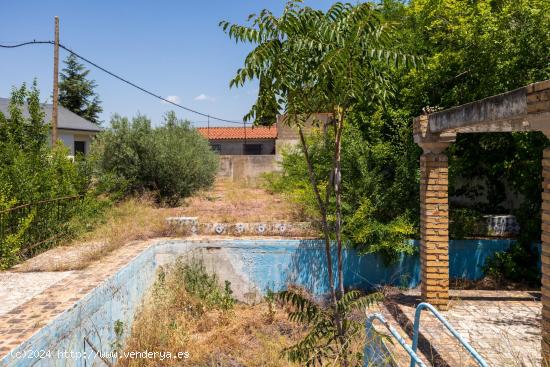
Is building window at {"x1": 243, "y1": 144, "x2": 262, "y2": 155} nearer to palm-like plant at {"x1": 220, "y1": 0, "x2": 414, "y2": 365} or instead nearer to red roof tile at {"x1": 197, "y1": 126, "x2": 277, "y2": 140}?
red roof tile at {"x1": 197, "y1": 126, "x2": 277, "y2": 140}

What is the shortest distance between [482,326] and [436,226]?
148cm

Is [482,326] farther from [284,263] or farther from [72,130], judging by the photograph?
[72,130]

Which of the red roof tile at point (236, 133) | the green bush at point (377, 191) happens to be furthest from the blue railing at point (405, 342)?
the red roof tile at point (236, 133)

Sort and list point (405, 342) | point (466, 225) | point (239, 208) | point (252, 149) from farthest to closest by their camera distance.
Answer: point (252, 149), point (239, 208), point (466, 225), point (405, 342)

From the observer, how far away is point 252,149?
105ft

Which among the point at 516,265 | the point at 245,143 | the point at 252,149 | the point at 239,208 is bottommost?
the point at 516,265

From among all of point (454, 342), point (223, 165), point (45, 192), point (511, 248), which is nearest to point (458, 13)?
point (511, 248)

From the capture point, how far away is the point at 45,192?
351 inches

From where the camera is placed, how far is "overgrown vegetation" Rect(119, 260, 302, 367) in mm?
5848

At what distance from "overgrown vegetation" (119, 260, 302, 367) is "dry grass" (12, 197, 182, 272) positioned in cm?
111

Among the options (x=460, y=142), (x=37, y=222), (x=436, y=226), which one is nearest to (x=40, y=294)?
(x=37, y=222)

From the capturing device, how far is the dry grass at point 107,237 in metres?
7.11

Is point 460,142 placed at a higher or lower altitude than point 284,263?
higher

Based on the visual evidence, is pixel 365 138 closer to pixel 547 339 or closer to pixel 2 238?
pixel 547 339
